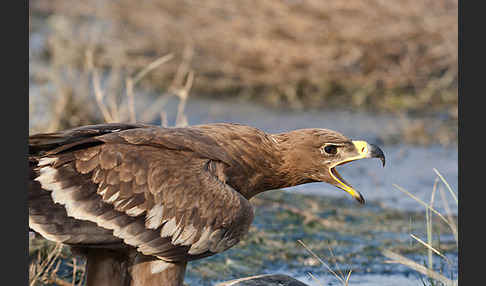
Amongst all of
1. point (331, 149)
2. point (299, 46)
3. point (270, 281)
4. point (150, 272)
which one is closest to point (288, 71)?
point (299, 46)

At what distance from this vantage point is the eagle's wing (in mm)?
4086

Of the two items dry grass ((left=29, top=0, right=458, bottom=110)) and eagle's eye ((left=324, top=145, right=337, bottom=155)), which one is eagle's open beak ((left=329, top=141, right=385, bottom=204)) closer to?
eagle's eye ((left=324, top=145, right=337, bottom=155))

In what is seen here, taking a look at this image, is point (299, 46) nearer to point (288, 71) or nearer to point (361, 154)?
point (288, 71)

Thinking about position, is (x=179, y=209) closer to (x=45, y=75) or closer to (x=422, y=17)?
(x=45, y=75)

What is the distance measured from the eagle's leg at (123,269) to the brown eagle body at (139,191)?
6 cm

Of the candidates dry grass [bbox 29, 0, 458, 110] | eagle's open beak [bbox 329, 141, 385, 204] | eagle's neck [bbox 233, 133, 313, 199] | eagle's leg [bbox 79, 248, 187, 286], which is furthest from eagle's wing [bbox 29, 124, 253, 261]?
dry grass [bbox 29, 0, 458, 110]

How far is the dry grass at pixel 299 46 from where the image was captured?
35.1ft

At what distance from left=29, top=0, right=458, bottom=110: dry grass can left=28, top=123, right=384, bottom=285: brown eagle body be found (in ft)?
20.8

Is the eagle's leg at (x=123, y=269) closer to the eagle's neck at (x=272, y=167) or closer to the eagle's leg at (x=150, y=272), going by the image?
the eagle's leg at (x=150, y=272)

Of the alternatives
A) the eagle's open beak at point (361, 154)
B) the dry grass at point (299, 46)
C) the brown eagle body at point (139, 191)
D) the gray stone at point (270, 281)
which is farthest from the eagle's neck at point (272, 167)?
the dry grass at point (299, 46)

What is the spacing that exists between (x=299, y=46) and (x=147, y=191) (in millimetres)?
7144

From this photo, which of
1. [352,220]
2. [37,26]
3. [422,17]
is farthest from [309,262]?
[37,26]

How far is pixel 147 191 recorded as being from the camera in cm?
419

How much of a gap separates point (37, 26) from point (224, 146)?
10.5 metres
